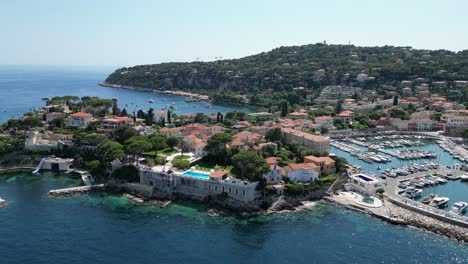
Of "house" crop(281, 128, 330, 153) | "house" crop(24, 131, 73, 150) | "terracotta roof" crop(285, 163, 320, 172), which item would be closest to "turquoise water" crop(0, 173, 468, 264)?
"terracotta roof" crop(285, 163, 320, 172)

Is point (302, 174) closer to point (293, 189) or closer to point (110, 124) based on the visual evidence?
point (293, 189)

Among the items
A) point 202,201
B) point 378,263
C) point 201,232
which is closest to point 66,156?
point 202,201

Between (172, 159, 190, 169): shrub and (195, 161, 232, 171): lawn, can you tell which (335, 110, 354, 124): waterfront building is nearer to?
(195, 161, 232, 171): lawn

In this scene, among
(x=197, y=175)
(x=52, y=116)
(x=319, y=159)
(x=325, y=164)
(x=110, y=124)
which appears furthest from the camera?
(x=52, y=116)

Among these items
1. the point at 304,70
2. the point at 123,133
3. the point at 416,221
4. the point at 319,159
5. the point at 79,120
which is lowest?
the point at 416,221

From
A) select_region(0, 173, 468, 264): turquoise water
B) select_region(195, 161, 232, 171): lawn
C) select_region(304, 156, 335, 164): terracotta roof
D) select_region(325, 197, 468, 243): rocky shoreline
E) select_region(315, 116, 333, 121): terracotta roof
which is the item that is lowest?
select_region(0, 173, 468, 264): turquoise water

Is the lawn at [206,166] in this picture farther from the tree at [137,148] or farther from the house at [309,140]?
the house at [309,140]

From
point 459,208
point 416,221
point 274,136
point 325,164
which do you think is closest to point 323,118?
point 274,136
